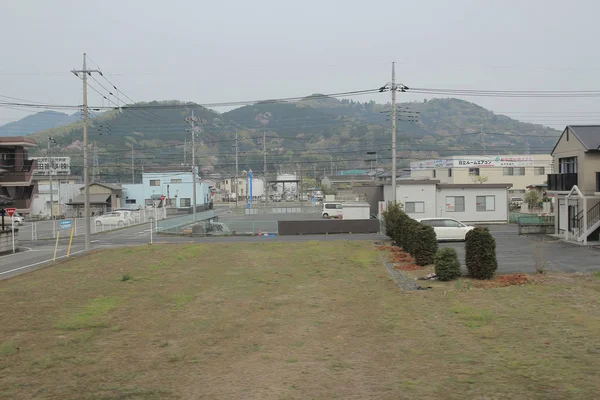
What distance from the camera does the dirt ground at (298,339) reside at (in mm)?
6027

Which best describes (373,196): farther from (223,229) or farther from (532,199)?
(223,229)

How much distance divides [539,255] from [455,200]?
20.7 m

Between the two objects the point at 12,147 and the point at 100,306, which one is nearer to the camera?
the point at 100,306

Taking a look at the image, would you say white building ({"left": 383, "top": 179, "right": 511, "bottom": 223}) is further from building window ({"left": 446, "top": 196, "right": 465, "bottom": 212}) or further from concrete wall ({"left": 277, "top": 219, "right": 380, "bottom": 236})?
concrete wall ({"left": 277, "top": 219, "right": 380, "bottom": 236})

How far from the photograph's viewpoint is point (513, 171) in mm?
60312

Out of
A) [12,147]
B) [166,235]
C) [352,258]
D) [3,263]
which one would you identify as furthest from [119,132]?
[352,258]

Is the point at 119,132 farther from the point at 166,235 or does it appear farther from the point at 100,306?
the point at 100,306

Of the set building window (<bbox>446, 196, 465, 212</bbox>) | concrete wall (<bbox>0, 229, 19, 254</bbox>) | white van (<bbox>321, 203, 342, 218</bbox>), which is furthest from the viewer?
white van (<bbox>321, 203, 342, 218</bbox>)

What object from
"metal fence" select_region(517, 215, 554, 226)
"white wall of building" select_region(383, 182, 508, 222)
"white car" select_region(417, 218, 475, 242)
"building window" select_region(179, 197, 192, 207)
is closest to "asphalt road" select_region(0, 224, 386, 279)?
"white car" select_region(417, 218, 475, 242)

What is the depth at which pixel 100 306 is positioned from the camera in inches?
459

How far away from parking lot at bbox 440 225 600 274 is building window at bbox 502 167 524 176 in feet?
113

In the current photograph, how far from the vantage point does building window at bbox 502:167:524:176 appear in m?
59.9

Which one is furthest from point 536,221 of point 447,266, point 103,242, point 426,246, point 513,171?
point 513,171

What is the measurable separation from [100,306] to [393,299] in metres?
7.23
